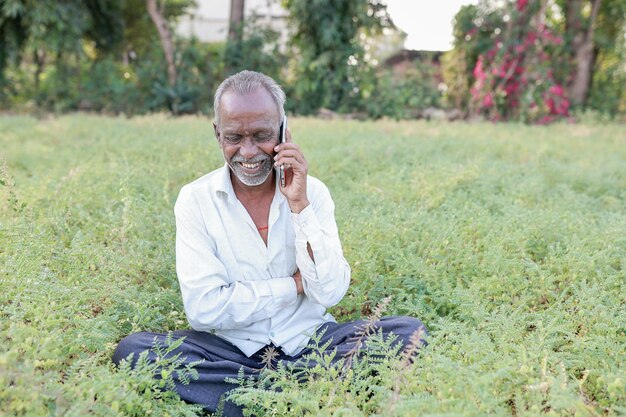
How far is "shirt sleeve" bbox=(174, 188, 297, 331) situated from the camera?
9.40 ft

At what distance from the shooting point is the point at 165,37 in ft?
44.4

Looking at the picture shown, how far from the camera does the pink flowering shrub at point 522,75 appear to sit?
44.0 feet

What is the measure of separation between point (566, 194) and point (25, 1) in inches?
467

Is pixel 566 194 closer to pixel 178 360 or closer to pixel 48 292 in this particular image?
pixel 178 360

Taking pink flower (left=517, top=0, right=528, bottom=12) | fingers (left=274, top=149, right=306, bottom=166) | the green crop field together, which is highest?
pink flower (left=517, top=0, right=528, bottom=12)

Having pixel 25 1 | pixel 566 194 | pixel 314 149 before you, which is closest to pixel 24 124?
pixel 25 1

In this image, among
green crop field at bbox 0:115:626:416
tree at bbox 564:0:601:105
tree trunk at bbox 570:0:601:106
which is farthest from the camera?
tree trunk at bbox 570:0:601:106

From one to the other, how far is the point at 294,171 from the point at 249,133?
306 millimetres

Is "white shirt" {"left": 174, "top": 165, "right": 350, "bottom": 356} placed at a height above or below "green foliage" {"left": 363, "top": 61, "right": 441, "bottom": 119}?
below

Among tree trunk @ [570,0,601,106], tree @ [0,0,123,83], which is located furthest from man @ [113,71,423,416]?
tree trunk @ [570,0,601,106]

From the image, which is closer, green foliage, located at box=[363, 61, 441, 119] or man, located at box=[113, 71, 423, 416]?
man, located at box=[113, 71, 423, 416]

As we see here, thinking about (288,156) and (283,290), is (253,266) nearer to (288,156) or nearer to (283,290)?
(283,290)

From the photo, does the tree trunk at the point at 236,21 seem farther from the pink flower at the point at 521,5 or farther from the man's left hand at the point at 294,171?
the man's left hand at the point at 294,171

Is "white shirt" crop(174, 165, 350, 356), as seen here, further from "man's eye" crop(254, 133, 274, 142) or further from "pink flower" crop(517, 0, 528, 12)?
"pink flower" crop(517, 0, 528, 12)
